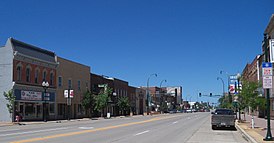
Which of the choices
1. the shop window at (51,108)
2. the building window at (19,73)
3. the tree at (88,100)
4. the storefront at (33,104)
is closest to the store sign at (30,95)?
the storefront at (33,104)

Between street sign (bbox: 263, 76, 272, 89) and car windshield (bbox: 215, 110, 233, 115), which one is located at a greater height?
street sign (bbox: 263, 76, 272, 89)

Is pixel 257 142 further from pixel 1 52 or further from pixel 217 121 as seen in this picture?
pixel 1 52

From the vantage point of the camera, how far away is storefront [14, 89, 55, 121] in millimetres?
44344

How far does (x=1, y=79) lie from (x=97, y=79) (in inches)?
1069

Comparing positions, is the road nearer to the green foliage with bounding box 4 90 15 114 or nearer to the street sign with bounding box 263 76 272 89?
the street sign with bounding box 263 76 272 89

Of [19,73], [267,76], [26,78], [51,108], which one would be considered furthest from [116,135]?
[51,108]

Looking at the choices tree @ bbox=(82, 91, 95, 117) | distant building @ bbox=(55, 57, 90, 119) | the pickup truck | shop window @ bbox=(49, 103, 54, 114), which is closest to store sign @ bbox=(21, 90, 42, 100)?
shop window @ bbox=(49, 103, 54, 114)

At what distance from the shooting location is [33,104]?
47594 mm

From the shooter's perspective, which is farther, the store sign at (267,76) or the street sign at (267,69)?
the street sign at (267,69)

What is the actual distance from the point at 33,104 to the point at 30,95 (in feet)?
5.77

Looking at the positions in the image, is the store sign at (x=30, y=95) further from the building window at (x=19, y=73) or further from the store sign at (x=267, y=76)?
the store sign at (x=267, y=76)

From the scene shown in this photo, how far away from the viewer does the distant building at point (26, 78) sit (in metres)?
43.9

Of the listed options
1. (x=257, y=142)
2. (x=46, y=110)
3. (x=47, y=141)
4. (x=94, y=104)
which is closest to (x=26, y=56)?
(x=46, y=110)

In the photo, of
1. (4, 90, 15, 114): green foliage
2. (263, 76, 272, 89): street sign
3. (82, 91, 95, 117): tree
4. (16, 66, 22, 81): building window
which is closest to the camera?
(263, 76, 272, 89): street sign
